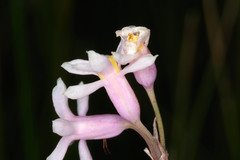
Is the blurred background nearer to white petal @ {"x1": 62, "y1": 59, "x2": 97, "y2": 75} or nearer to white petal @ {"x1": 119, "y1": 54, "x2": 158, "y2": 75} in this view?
white petal @ {"x1": 62, "y1": 59, "x2": 97, "y2": 75}

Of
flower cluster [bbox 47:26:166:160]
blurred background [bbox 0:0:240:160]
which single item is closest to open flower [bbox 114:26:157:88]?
flower cluster [bbox 47:26:166:160]

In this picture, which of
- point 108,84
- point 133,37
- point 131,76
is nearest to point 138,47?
point 133,37

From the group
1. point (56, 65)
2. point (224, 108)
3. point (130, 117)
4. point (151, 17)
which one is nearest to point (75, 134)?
point (130, 117)

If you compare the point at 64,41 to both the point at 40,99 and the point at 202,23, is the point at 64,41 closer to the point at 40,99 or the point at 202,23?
the point at 40,99

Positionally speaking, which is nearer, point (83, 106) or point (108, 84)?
point (108, 84)

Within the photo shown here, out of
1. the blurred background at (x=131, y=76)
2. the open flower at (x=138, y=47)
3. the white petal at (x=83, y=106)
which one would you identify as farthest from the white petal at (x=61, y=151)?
the blurred background at (x=131, y=76)

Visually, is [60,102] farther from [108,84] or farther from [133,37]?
[133,37]

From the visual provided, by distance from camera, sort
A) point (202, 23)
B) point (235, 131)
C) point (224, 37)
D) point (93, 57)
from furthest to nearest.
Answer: point (202, 23)
point (224, 37)
point (235, 131)
point (93, 57)
